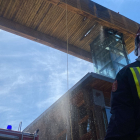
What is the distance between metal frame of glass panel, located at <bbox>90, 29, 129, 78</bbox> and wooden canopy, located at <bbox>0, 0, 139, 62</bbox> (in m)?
0.32

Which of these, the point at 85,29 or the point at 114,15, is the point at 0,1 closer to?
the point at 85,29

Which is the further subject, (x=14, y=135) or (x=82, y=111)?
(x=82, y=111)

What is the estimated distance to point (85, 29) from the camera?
902cm

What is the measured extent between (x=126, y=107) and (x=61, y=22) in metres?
7.42

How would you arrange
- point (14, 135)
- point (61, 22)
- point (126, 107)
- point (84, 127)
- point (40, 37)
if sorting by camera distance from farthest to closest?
point (40, 37) → point (61, 22) → point (84, 127) → point (14, 135) → point (126, 107)

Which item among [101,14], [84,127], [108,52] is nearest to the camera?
[84,127]

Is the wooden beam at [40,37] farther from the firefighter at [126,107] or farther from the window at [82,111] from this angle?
the firefighter at [126,107]

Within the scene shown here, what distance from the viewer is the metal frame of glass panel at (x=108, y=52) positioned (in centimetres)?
794

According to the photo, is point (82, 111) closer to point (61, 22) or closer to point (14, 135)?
point (14, 135)

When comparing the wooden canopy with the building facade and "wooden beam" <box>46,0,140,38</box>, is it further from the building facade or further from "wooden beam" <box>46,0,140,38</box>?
the building facade

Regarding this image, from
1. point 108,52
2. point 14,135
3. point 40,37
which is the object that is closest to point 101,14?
point 108,52

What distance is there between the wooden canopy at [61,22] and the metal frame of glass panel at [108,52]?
316 mm

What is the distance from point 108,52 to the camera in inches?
330

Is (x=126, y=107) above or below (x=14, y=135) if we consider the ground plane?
below
